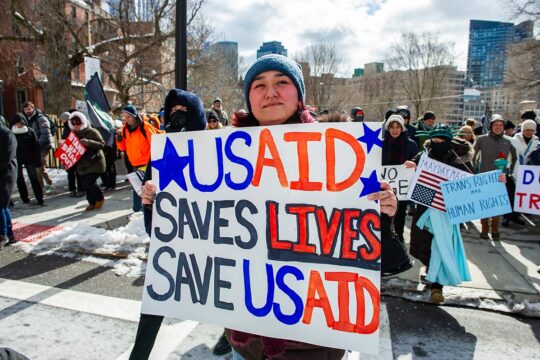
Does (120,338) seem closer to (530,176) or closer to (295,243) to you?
(295,243)

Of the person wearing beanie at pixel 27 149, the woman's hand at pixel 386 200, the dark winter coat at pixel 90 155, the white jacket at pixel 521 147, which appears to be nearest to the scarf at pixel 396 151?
the white jacket at pixel 521 147

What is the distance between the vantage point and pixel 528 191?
5195 mm

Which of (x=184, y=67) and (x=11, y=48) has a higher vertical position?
(x=11, y=48)

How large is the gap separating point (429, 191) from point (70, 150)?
635 centimetres

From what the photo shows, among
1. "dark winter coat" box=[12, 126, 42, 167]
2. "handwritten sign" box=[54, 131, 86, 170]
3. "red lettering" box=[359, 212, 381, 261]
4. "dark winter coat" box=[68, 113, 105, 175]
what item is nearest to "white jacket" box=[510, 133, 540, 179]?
"red lettering" box=[359, 212, 381, 261]

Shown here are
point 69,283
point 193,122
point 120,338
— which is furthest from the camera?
point 69,283

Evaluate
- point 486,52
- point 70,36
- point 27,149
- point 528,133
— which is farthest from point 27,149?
point 486,52

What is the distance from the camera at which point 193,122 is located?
2936 mm

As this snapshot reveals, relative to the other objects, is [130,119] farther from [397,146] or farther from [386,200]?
[386,200]

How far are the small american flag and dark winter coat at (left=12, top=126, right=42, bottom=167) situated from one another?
24.5 ft

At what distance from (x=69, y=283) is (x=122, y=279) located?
0.57 metres

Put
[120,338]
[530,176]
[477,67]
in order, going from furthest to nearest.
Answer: [477,67] < [530,176] < [120,338]

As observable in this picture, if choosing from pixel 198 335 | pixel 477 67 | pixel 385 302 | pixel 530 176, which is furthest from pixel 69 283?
pixel 477 67

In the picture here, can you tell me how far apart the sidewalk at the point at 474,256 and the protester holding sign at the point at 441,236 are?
30 cm
